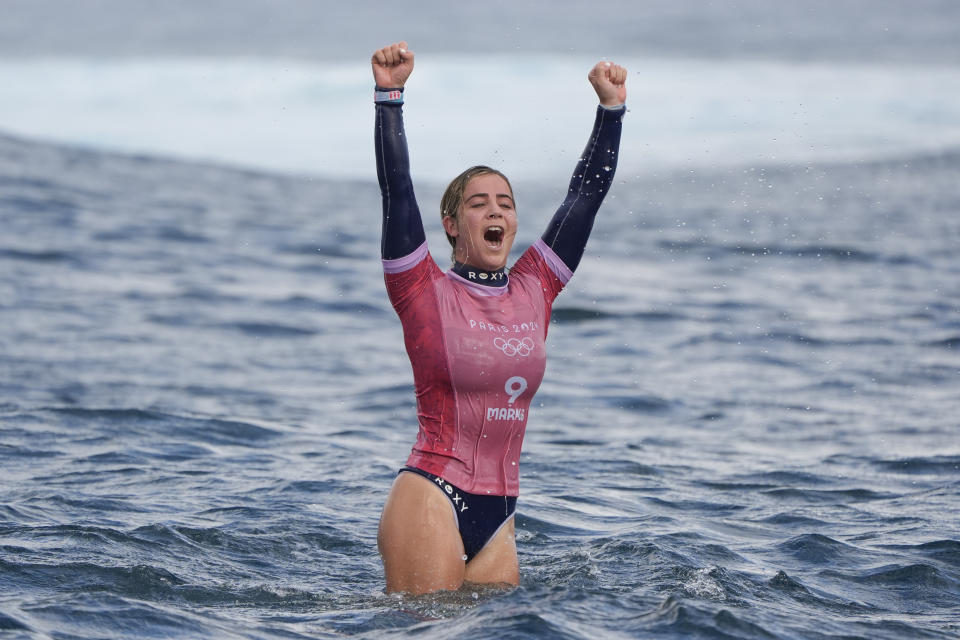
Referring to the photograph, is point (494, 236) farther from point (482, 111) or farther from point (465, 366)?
point (482, 111)

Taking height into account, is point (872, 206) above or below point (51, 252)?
above

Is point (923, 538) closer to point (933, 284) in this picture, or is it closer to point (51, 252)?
point (933, 284)

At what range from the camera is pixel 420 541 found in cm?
503

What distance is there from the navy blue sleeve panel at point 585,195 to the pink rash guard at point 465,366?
417 millimetres

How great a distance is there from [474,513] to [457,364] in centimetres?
62

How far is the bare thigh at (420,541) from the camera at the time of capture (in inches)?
198

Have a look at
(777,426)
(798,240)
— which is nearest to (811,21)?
(798,240)

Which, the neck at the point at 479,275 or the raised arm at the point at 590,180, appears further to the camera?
the raised arm at the point at 590,180

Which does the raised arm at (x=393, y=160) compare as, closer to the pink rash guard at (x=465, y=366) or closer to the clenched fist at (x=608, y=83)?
the pink rash guard at (x=465, y=366)

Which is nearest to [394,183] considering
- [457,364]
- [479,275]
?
[479,275]

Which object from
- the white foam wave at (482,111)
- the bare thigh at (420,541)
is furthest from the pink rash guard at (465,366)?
the white foam wave at (482,111)

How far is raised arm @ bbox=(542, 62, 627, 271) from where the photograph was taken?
560cm

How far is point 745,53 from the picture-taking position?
52156mm

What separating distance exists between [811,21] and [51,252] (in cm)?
4967
